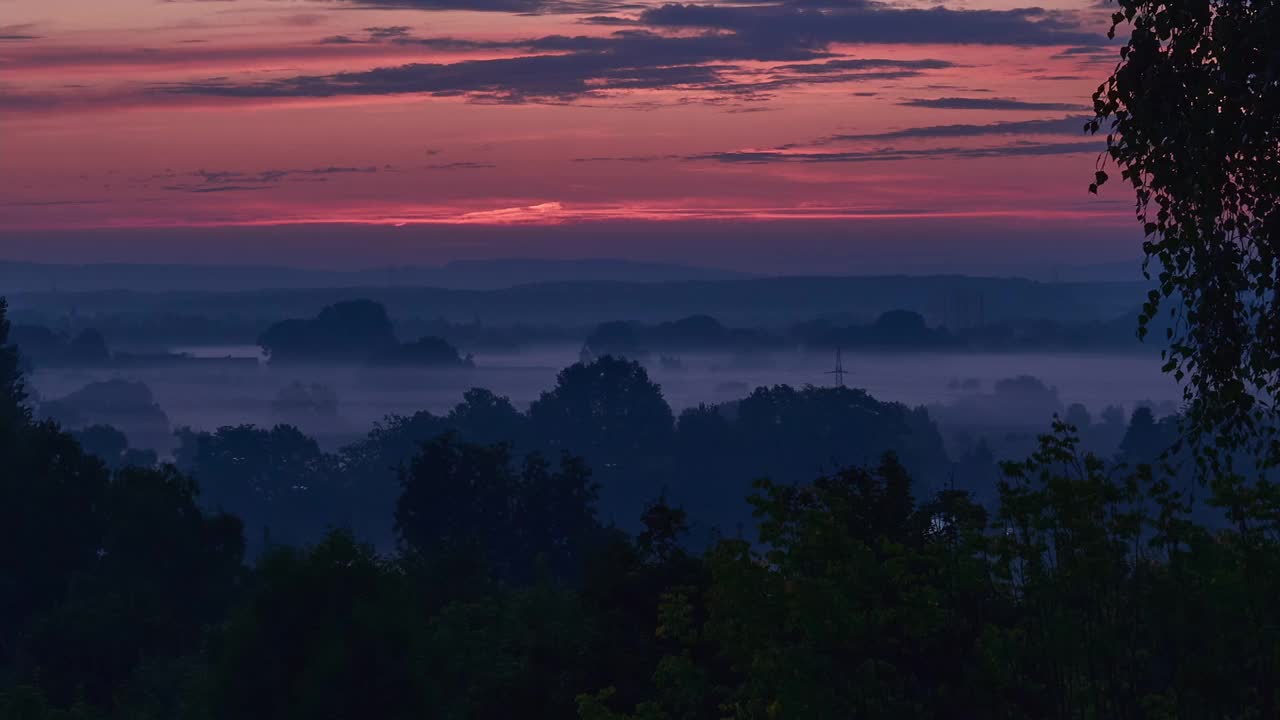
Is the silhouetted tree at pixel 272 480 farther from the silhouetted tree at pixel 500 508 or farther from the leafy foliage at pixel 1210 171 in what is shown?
the leafy foliage at pixel 1210 171

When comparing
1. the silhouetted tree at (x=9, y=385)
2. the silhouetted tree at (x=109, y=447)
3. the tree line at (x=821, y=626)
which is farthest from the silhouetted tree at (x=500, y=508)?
the silhouetted tree at (x=109, y=447)

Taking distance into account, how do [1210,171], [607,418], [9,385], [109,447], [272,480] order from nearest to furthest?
[1210,171] < [9,385] < [272,480] < [607,418] < [109,447]

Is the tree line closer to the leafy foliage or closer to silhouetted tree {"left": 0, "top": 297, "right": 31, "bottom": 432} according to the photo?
the leafy foliage

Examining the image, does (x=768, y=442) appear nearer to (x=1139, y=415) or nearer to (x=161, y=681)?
(x=1139, y=415)

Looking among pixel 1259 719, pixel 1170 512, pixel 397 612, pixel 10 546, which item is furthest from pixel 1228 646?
pixel 10 546

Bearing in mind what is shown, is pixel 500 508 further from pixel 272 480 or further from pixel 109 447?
pixel 109 447

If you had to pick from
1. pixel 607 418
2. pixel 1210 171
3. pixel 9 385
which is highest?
pixel 1210 171

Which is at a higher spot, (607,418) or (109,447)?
(607,418)

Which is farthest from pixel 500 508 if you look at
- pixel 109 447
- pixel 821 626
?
pixel 109 447

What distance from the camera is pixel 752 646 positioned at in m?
16.9

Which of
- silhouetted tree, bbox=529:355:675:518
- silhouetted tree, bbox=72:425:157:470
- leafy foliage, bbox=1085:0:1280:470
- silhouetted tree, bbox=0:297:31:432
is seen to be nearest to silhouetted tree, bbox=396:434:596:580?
silhouetted tree, bbox=0:297:31:432

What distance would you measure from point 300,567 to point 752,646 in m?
19.6

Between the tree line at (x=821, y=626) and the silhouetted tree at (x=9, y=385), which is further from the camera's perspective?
the silhouetted tree at (x=9, y=385)

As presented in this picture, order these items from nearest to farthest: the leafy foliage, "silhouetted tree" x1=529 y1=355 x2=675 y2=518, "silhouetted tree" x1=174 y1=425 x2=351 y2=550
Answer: the leafy foliage, "silhouetted tree" x1=174 y1=425 x2=351 y2=550, "silhouetted tree" x1=529 y1=355 x2=675 y2=518
